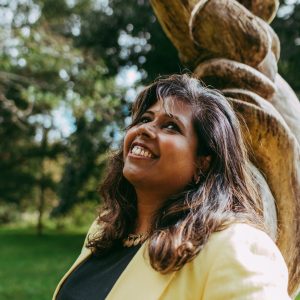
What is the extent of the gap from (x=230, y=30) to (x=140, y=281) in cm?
120

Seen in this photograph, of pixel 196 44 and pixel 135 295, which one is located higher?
pixel 196 44

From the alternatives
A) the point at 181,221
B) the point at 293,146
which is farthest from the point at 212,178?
the point at 293,146

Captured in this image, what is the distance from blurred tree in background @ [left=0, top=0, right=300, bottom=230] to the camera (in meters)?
7.44

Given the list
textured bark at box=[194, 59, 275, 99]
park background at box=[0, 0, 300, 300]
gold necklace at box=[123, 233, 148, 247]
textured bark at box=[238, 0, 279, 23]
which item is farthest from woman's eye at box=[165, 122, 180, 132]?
park background at box=[0, 0, 300, 300]

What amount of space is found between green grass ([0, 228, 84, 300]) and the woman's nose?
7292 millimetres

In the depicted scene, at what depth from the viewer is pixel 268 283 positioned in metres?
1.22

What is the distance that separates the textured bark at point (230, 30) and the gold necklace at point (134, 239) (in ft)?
3.03

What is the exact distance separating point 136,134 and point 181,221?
0.32 meters

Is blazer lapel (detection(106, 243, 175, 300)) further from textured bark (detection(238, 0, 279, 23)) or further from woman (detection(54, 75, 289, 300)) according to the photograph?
textured bark (detection(238, 0, 279, 23))

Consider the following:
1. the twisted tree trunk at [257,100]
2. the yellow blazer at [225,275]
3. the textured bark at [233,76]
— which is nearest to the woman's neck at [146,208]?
the yellow blazer at [225,275]

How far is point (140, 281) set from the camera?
1.41 meters

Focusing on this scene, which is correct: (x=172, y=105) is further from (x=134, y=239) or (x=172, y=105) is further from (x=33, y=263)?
(x=33, y=263)

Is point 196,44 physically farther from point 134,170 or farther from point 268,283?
point 268,283

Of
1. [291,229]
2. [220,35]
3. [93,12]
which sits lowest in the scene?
[93,12]
